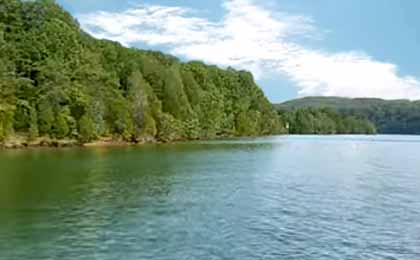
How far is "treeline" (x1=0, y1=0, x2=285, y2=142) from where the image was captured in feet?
300

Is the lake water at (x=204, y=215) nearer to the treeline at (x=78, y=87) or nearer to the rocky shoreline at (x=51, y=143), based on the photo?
the rocky shoreline at (x=51, y=143)

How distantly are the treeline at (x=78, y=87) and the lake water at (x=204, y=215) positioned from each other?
46.4 m

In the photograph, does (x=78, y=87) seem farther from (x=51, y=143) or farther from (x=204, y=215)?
(x=204, y=215)

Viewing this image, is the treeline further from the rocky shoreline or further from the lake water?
the lake water

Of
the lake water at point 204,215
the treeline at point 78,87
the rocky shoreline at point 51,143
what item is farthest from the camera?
the treeline at point 78,87

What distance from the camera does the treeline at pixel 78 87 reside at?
9138cm

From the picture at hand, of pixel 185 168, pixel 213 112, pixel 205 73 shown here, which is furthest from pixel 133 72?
pixel 185 168

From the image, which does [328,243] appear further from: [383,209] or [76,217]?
[76,217]

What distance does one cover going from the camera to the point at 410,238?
21.5 metres

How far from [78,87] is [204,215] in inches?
3199

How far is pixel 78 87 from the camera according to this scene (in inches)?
4058

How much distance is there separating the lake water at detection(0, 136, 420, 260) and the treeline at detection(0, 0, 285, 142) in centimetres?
4637

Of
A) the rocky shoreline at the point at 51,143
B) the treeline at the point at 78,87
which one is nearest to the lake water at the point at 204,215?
the rocky shoreline at the point at 51,143

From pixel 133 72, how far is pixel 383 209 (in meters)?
98.5
